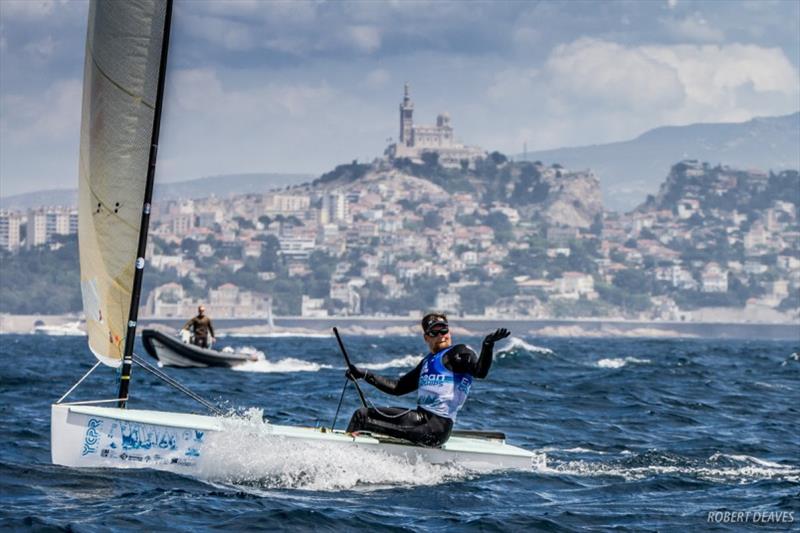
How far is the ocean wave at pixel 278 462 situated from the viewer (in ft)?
46.8

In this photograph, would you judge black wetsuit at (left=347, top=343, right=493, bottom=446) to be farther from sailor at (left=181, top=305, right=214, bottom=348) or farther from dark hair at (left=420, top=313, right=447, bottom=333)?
sailor at (left=181, top=305, right=214, bottom=348)

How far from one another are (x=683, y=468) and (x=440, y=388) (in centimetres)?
359

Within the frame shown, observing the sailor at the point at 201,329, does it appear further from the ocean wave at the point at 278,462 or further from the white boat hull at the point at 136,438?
the ocean wave at the point at 278,462

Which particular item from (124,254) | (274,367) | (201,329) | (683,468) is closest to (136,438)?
(124,254)

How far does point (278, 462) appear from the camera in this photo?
1433cm

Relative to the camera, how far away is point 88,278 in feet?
50.0

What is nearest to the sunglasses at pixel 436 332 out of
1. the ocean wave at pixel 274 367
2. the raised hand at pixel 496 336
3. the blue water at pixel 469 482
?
the raised hand at pixel 496 336

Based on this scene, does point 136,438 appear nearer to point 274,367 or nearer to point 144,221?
point 144,221

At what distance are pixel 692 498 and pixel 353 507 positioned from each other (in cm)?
362

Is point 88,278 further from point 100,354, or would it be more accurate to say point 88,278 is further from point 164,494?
point 164,494

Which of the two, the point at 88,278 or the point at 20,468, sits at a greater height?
the point at 88,278

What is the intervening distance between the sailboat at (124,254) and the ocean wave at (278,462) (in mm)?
75

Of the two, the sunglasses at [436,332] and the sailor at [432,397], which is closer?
the sailor at [432,397]

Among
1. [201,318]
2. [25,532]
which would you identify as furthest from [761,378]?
[25,532]
